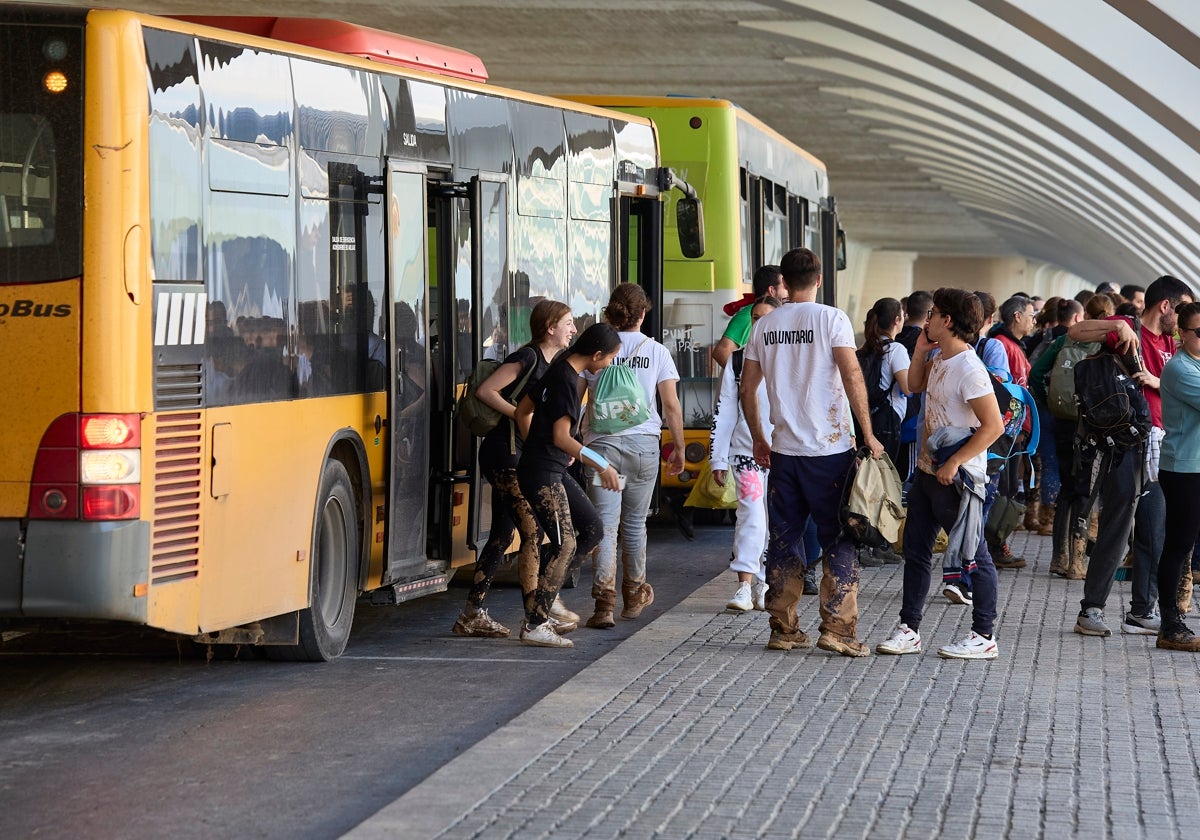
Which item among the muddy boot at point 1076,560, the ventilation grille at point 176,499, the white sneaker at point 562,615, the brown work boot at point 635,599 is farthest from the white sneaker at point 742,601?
the ventilation grille at point 176,499

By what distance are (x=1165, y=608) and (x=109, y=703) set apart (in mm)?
5012

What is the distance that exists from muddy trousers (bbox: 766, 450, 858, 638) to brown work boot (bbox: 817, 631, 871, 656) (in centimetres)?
3

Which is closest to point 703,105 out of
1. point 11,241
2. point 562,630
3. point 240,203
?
point 562,630

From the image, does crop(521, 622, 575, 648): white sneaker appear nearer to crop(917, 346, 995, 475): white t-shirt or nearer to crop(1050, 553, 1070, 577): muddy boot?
crop(917, 346, 995, 475): white t-shirt

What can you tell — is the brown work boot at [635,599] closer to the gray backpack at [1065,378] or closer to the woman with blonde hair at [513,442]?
the woman with blonde hair at [513,442]

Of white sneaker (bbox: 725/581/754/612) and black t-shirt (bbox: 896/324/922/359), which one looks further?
black t-shirt (bbox: 896/324/922/359)

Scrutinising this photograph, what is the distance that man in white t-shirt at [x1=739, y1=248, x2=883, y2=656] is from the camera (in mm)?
9148

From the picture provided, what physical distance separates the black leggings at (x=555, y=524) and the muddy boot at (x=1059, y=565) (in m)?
3.99

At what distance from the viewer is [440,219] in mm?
10500

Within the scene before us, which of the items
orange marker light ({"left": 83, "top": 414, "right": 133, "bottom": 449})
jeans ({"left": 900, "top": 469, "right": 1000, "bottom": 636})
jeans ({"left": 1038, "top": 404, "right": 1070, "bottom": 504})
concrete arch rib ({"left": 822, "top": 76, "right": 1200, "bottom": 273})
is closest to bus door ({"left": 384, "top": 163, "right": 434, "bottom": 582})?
orange marker light ({"left": 83, "top": 414, "right": 133, "bottom": 449})

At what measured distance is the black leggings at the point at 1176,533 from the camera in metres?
9.34

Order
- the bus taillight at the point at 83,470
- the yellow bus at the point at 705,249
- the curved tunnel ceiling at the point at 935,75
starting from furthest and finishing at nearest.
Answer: the curved tunnel ceiling at the point at 935,75 < the yellow bus at the point at 705,249 < the bus taillight at the point at 83,470

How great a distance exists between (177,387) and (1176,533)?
4.88m

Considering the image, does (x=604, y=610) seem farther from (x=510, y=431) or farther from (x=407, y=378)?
(x=407, y=378)
